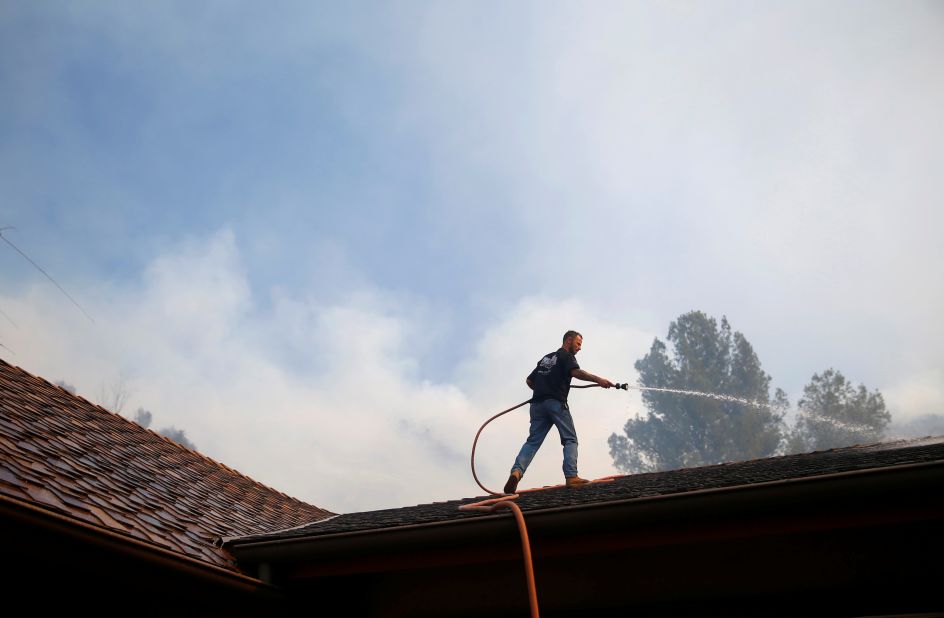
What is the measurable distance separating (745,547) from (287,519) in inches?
174

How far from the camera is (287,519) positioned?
699cm

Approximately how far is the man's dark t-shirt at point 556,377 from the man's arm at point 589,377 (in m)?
0.06

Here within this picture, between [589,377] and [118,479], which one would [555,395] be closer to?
[589,377]

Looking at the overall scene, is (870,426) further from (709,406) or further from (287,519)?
(287,519)

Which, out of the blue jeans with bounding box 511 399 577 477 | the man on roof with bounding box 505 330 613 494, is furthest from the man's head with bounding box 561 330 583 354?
the blue jeans with bounding box 511 399 577 477

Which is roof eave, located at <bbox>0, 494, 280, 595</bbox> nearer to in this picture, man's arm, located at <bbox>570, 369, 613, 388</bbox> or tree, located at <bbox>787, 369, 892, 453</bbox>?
man's arm, located at <bbox>570, 369, 613, 388</bbox>

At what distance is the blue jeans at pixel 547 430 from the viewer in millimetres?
7592

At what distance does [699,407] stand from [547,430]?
48.8 meters

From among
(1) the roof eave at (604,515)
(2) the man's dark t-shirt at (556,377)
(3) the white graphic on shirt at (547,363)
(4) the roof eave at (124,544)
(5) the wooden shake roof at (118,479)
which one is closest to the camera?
(4) the roof eave at (124,544)

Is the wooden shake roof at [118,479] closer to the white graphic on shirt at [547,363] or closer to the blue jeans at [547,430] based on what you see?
the blue jeans at [547,430]

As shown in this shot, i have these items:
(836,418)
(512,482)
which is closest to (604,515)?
(512,482)

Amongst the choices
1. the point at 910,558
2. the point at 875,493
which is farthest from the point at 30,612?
the point at 910,558

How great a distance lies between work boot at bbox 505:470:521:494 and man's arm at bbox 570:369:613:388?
1296 millimetres

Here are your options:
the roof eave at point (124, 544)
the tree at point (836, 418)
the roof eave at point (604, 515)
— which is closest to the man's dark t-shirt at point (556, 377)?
the roof eave at point (604, 515)
